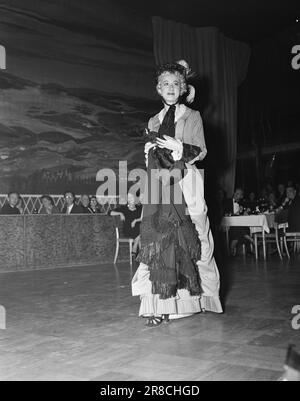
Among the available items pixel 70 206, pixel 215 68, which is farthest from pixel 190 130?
pixel 215 68

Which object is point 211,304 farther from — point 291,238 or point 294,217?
point 291,238

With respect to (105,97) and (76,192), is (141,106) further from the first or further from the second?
(76,192)

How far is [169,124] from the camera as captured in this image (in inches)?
124

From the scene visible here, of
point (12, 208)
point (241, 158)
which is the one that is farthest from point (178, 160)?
point (241, 158)

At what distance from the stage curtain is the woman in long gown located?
7.73m

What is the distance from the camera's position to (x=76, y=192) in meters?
9.09

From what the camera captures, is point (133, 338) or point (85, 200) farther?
point (85, 200)

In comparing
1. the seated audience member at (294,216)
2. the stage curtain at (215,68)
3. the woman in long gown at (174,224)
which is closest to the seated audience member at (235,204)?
the seated audience member at (294,216)

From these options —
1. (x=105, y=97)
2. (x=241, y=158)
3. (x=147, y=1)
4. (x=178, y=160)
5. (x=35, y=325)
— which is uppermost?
(x=147, y=1)

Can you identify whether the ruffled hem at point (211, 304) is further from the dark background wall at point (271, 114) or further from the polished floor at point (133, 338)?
the dark background wall at point (271, 114)

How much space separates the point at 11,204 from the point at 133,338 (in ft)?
18.8

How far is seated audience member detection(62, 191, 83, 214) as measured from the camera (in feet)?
26.8
